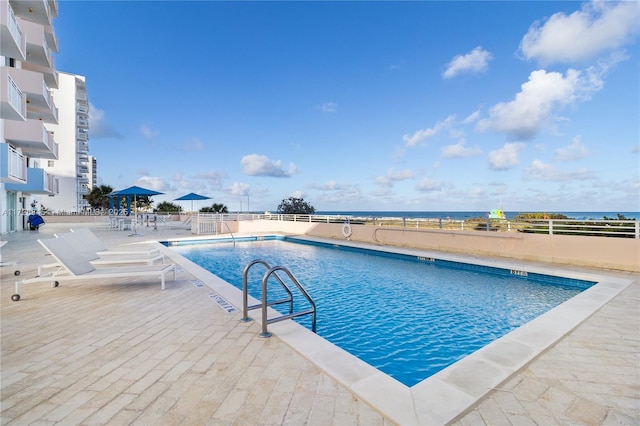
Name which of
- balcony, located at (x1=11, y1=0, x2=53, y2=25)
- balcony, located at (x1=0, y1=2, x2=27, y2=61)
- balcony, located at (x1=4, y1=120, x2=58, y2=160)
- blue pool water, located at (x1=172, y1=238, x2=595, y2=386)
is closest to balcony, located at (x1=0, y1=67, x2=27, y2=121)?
balcony, located at (x1=0, y1=2, x2=27, y2=61)

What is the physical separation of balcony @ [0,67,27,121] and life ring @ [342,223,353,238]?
12684mm

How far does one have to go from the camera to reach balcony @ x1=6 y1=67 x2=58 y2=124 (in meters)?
13.7

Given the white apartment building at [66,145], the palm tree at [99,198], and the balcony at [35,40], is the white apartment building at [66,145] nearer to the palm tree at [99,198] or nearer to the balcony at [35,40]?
the palm tree at [99,198]

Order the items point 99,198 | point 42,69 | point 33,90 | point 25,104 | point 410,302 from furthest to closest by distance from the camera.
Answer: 1. point 99,198
2. point 42,69
3. point 33,90
4. point 25,104
5. point 410,302

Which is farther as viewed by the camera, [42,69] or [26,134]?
[42,69]

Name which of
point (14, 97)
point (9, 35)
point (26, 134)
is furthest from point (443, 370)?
point (26, 134)

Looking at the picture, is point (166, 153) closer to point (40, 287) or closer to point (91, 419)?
point (40, 287)

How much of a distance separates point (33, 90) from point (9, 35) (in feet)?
14.2

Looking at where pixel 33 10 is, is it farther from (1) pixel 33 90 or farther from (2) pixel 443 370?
(2) pixel 443 370

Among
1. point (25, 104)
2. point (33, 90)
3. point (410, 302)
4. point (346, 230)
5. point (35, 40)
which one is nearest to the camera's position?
point (410, 302)

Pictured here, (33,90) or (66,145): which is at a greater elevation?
(66,145)

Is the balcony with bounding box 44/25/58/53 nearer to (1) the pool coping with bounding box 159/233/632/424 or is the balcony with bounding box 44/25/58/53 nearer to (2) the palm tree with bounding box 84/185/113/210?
(1) the pool coping with bounding box 159/233/632/424

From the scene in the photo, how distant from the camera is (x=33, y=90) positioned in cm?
1413

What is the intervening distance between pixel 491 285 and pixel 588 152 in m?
19.2
